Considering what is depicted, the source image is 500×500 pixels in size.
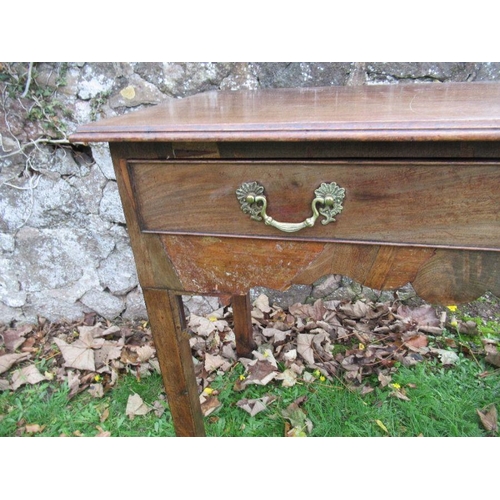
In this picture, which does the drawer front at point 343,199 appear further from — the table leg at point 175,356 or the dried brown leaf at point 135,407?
the dried brown leaf at point 135,407

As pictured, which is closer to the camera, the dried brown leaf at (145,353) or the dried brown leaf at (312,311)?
the dried brown leaf at (145,353)

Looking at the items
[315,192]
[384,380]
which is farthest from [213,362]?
[315,192]

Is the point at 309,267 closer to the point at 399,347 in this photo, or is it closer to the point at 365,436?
the point at 365,436

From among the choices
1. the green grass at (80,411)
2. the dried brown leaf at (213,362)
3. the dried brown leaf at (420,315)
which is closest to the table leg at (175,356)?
the green grass at (80,411)

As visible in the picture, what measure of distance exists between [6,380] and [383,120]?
5.55ft

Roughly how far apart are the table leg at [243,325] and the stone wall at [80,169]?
0.32 metres

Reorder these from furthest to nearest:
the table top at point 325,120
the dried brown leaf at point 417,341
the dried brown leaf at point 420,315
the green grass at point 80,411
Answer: the dried brown leaf at point 420,315
the dried brown leaf at point 417,341
the green grass at point 80,411
the table top at point 325,120

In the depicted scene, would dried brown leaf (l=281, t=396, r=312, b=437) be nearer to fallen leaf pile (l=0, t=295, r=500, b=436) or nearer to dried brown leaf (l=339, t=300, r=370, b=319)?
fallen leaf pile (l=0, t=295, r=500, b=436)

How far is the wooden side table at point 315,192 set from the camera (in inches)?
27.5

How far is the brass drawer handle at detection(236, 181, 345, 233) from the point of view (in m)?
0.77

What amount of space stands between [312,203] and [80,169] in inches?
46.3

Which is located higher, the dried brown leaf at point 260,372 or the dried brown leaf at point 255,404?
the dried brown leaf at point 260,372

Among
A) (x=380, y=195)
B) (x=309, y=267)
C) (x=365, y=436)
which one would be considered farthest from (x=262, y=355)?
(x=380, y=195)

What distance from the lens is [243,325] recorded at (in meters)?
1.56
